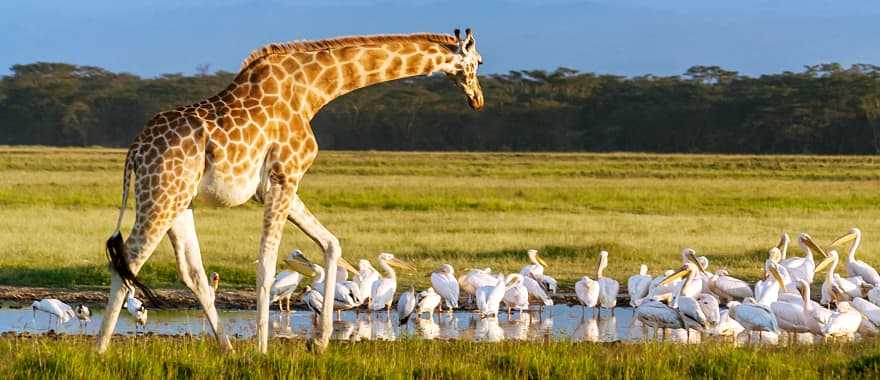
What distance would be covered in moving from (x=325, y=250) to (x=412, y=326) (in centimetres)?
400

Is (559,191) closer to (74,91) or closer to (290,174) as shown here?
(290,174)

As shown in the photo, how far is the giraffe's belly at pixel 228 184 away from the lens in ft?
27.0

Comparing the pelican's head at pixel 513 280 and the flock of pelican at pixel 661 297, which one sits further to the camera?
the pelican's head at pixel 513 280

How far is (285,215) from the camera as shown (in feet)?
27.6

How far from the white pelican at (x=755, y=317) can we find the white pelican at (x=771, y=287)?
90 cm

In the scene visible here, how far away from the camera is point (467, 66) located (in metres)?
9.01

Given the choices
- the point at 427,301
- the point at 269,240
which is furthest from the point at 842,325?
the point at 269,240

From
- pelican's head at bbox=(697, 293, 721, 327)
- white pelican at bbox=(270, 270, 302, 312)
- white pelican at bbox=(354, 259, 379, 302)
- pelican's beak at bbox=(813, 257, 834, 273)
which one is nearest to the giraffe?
pelican's head at bbox=(697, 293, 721, 327)

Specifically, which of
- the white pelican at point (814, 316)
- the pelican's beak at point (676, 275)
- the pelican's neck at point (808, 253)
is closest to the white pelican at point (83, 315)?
the pelican's beak at point (676, 275)

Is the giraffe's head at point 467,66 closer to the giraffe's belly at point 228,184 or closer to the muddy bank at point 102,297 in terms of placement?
the giraffe's belly at point 228,184

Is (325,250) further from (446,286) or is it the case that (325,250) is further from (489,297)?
(446,286)

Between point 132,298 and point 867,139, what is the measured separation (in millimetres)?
61437

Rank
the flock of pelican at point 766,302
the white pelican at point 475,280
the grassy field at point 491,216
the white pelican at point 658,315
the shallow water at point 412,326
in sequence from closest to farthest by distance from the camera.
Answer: the flock of pelican at point 766,302, the white pelican at point 658,315, the shallow water at point 412,326, the white pelican at point 475,280, the grassy field at point 491,216

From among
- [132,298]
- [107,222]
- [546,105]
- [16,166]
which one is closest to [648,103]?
[546,105]
